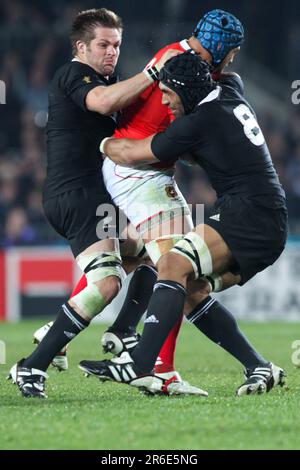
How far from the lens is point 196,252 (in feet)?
18.7

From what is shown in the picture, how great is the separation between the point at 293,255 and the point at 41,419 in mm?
8697

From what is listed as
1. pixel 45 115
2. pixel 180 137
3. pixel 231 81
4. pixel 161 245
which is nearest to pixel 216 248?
pixel 161 245

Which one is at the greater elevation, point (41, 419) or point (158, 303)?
point (158, 303)

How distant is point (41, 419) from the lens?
499cm

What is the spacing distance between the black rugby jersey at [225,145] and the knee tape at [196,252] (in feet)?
1.28

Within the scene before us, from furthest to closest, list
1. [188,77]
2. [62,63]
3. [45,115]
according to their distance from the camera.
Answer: [62,63] < [45,115] < [188,77]

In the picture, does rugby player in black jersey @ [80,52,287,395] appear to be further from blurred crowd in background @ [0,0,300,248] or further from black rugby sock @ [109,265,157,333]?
blurred crowd in background @ [0,0,300,248]

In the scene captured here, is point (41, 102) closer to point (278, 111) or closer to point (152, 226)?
point (278, 111)

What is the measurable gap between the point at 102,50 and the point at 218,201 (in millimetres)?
1235

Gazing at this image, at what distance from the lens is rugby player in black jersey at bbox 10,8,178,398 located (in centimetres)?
596

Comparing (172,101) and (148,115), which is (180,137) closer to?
(172,101)

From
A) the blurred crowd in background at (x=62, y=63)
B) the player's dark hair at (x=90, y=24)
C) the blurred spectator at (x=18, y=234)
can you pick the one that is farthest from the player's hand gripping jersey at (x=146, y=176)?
the blurred spectator at (x=18, y=234)

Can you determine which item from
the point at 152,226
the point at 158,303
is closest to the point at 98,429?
the point at 158,303

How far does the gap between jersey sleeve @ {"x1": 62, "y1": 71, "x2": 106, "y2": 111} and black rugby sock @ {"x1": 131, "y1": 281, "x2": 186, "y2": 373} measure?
4.08 feet
